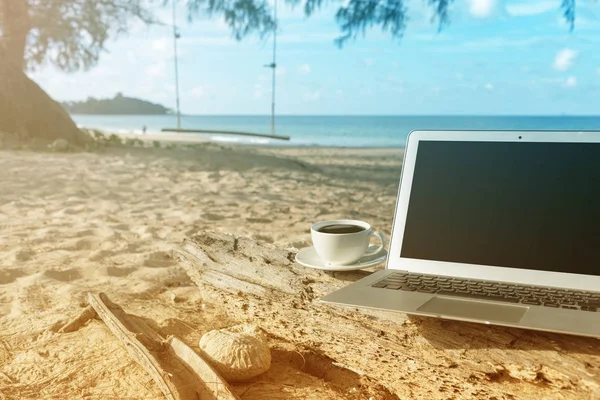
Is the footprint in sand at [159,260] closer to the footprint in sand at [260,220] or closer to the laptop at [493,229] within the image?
the footprint in sand at [260,220]

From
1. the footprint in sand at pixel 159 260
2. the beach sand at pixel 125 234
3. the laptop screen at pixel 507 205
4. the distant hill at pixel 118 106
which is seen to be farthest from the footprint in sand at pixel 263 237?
the distant hill at pixel 118 106

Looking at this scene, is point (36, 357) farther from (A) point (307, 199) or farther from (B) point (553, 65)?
(B) point (553, 65)

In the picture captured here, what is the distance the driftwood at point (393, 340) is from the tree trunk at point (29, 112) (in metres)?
6.40

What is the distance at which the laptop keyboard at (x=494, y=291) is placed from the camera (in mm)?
1196

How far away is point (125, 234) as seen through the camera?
3.44 meters

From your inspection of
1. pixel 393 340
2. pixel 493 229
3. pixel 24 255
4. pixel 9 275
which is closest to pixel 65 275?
pixel 9 275

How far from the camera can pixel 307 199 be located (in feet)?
16.5

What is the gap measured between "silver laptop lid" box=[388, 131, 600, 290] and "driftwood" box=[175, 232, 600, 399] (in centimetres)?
24

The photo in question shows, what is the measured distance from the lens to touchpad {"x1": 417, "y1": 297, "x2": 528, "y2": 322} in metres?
1.11

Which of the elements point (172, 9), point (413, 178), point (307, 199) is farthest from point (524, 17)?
point (413, 178)

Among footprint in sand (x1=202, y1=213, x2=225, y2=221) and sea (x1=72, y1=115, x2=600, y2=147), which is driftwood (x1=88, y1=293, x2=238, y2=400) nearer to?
footprint in sand (x1=202, y1=213, x2=225, y2=221)

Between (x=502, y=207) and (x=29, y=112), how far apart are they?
736 cm

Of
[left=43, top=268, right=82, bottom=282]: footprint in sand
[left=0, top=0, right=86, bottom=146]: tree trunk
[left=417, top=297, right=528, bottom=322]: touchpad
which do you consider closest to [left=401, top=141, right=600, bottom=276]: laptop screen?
[left=417, top=297, right=528, bottom=322]: touchpad

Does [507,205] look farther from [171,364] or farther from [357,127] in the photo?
[357,127]
